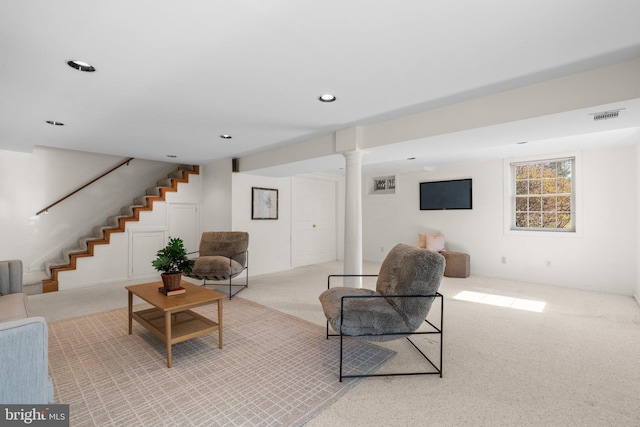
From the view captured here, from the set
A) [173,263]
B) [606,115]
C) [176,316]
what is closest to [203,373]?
[176,316]

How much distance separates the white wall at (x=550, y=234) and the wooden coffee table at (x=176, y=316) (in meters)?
5.15

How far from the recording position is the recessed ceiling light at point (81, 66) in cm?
215

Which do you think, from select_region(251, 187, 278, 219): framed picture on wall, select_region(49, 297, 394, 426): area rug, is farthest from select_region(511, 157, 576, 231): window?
select_region(251, 187, 278, 219): framed picture on wall

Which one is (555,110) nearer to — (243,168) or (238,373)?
(238,373)

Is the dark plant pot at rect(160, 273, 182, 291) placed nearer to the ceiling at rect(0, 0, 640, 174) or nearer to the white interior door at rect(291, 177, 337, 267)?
the ceiling at rect(0, 0, 640, 174)

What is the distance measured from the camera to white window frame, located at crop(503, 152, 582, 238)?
490 centimetres

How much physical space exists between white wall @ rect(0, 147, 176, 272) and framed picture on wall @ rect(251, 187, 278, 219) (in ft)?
8.67

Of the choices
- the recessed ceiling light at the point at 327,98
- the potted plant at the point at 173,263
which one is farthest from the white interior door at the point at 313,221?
the recessed ceiling light at the point at 327,98

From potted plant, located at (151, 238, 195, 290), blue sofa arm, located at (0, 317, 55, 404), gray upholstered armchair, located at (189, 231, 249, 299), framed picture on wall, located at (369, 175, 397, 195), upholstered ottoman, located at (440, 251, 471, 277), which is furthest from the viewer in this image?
framed picture on wall, located at (369, 175, 397, 195)

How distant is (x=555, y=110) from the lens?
242cm

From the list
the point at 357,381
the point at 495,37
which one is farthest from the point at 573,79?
the point at 357,381

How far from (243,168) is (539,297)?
17.1 ft

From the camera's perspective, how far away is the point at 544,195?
533 cm

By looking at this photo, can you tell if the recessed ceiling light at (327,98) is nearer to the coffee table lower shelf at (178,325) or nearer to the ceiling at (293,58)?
the ceiling at (293,58)
